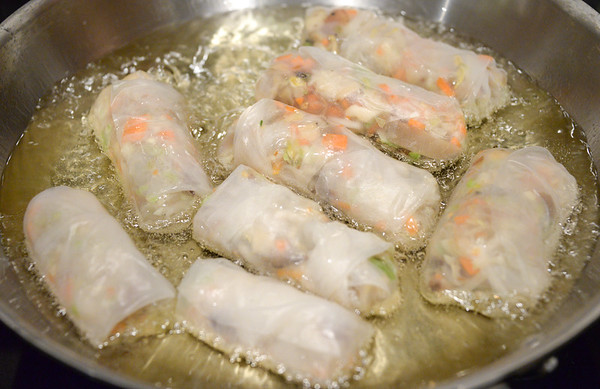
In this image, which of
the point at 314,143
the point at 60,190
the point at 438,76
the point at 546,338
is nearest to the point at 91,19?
the point at 60,190

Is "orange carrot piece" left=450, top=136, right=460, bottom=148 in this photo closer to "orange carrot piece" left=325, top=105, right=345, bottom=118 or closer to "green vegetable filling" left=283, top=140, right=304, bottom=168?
"orange carrot piece" left=325, top=105, right=345, bottom=118

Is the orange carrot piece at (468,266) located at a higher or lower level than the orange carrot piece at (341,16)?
higher

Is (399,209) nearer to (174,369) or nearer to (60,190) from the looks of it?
(174,369)

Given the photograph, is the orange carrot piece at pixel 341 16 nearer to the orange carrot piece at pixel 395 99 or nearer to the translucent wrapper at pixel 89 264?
the orange carrot piece at pixel 395 99

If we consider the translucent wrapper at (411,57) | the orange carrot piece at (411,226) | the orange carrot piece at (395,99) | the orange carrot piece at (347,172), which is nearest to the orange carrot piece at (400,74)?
the translucent wrapper at (411,57)

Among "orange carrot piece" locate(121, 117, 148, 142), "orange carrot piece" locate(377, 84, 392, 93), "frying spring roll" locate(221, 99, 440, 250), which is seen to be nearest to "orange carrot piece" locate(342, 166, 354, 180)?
"frying spring roll" locate(221, 99, 440, 250)

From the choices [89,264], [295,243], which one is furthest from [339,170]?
[89,264]
